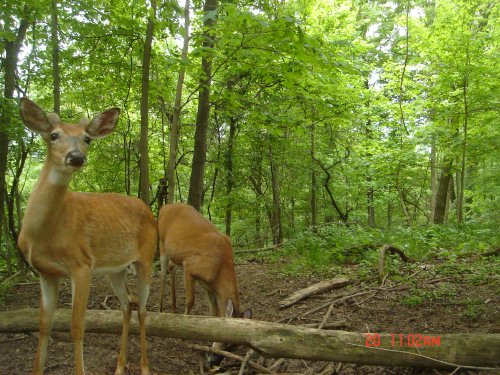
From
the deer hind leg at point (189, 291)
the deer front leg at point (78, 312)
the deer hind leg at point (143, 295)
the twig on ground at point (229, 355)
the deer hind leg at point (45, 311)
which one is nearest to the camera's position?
the deer front leg at point (78, 312)

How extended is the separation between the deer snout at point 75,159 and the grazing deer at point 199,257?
2.17 metres

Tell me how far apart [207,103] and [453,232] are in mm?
6392

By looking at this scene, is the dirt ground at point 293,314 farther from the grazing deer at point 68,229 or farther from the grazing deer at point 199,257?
the grazing deer at point 68,229

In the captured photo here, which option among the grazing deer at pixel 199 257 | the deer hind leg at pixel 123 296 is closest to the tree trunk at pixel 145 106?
the grazing deer at pixel 199 257

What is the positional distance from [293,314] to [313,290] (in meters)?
0.75

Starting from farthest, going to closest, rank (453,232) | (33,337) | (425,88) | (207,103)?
(425,88) < (453,232) < (207,103) < (33,337)

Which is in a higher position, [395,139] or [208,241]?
[395,139]

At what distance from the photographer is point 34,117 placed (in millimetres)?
2535

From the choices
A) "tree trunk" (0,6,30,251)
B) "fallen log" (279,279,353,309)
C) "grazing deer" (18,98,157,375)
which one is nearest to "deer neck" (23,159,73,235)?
"grazing deer" (18,98,157,375)

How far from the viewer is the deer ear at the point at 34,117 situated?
2480mm

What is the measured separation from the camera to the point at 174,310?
509 cm

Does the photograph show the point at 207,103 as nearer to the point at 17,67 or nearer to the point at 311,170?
the point at 17,67

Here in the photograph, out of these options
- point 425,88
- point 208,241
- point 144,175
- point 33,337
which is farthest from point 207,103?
point 425,88
